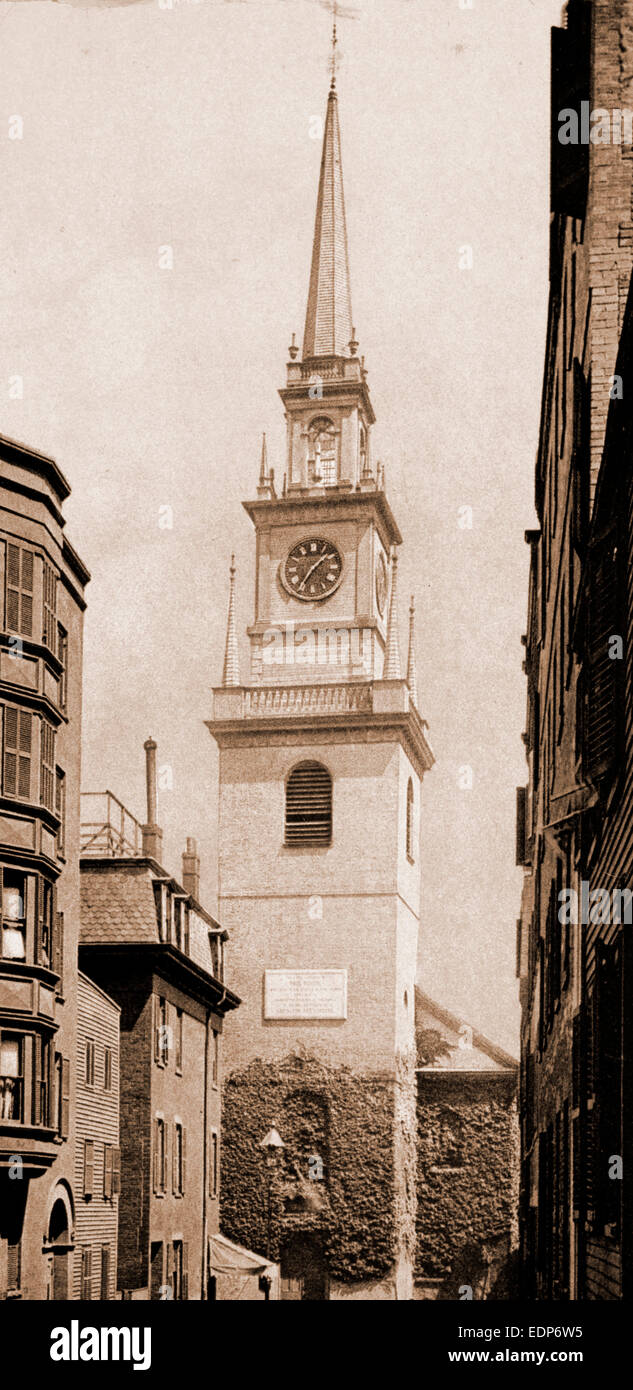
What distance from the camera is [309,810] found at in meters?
66.6

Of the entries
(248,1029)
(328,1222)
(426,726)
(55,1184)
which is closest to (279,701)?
(426,726)

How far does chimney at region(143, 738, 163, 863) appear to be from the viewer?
50.2 meters

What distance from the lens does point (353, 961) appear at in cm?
6506

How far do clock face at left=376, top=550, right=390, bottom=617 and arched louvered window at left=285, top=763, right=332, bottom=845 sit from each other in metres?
7.85

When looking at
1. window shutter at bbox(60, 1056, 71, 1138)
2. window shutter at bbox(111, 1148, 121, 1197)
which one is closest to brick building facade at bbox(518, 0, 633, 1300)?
window shutter at bbox(60, 1056, 71, 1138)

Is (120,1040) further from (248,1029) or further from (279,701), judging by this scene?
(279,701)

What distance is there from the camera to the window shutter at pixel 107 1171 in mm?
39406

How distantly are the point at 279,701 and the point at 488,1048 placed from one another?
13342 millimetres

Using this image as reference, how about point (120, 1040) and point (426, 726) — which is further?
point (426, 726)

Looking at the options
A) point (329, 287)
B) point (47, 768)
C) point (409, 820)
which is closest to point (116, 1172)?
point (47, 768)

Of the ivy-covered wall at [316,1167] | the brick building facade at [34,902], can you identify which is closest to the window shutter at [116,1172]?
the brick building facade at [34,902]
